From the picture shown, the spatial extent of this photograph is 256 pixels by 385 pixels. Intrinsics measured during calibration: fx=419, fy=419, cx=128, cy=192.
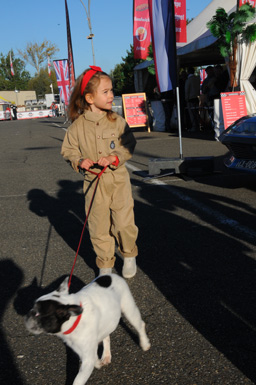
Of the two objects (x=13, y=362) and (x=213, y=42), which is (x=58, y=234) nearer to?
(x=13, y=362)

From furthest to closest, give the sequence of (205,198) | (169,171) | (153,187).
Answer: (169,171), (153,187), (205,198)

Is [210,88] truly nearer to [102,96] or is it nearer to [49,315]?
[102,96]

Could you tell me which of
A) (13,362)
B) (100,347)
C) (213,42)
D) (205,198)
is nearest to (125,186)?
(100,347)

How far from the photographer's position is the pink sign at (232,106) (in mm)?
11250

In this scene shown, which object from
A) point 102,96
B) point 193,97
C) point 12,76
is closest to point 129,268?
point 102,96

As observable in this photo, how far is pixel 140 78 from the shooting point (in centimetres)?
2223

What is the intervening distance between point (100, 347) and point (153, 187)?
4.39 meters

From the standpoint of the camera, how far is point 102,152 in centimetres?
318

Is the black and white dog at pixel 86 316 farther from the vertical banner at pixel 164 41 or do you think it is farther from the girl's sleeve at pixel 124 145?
the vertical banner at pixel 164 41

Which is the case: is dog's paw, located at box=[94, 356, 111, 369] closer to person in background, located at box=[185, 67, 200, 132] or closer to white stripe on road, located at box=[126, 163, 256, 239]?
white stripe on road, located at box=[126, 163, 256, 239]

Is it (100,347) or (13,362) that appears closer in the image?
(13,362)

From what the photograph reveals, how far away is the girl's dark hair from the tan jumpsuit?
0.07m

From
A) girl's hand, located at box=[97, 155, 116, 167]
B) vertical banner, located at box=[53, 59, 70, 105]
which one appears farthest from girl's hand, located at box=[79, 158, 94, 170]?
vertical banner, located at box=[53, 59, 70, 105]

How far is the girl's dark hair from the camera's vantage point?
317cm
